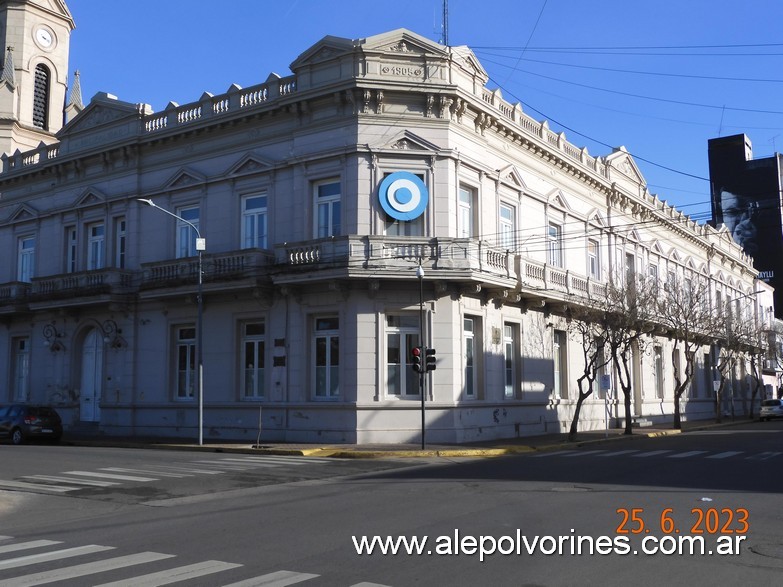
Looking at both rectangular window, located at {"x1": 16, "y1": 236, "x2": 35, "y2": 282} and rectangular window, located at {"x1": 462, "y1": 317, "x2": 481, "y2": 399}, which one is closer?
rectangular window, located at {"x1": 462, "y1": 317, "x2": 481, "y2": 399}

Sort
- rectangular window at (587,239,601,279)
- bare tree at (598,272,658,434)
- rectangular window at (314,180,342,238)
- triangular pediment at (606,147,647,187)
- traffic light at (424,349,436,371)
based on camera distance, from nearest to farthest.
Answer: traffic light at (424,349,436,371) < rectangular window at (314,180,342,238) < bare tree at (598,272,658,434) < rectangular window at (587,239,601,279) < triangular pediment at (606,147,647,187)

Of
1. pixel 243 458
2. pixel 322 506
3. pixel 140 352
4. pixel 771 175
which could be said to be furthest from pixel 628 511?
pixel 771 175

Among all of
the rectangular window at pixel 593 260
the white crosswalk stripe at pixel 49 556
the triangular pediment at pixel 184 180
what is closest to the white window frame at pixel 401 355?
the triangular pediment at pixel 184 180

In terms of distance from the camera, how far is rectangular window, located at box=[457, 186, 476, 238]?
2818 cm

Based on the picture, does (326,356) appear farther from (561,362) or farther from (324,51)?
(561,362)

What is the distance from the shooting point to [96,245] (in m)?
34.7

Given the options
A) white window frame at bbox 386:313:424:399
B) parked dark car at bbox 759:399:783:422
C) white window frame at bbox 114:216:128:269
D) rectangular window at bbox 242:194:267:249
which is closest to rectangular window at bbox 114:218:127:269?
white window frame at bbox 114:216:128:269

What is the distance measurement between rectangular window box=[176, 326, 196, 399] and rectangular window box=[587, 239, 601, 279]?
1875 centimetres

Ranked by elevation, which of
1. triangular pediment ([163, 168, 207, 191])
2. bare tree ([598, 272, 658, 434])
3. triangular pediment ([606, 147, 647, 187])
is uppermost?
triangular pediment ([606, 147, 647, 187])

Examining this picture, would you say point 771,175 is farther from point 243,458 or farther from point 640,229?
point 243,458

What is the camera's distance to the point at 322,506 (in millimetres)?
12586

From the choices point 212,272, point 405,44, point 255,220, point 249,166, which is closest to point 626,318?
point 405,44

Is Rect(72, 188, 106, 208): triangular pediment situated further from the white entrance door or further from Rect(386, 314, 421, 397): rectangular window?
Rect(386, 314, 421, 397): rectangular window

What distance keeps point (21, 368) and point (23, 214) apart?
7439 millimetres
